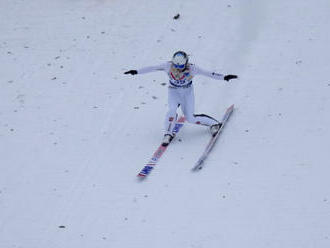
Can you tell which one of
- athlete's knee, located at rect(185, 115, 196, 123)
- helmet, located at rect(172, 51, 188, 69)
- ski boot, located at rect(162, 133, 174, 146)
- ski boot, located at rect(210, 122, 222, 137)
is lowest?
ski boot, located at rect(162, 133, 174, 146)

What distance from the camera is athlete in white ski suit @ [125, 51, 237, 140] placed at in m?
7.21

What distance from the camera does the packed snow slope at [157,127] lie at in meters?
6.21

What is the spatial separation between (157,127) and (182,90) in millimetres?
843

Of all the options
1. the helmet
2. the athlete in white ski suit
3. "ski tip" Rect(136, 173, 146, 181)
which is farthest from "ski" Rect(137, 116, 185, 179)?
the helmet

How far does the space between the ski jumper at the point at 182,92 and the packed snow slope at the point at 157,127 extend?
0.89ft

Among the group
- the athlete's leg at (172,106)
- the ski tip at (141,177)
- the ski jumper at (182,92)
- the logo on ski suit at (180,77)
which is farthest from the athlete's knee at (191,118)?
the ski tip at (141,177)

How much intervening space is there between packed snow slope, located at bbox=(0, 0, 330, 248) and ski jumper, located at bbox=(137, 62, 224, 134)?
0.89 ft

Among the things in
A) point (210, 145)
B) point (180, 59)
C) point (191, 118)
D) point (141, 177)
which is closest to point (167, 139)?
point (191, 118)

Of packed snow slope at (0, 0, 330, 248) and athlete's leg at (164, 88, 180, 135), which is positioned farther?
athlete's leg at (164, 88, 180, 135)

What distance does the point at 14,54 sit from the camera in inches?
404

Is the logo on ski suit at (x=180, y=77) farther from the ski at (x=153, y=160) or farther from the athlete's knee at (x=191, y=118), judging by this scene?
the ski at (x=153, y=160)

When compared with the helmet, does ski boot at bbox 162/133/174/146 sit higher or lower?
lower

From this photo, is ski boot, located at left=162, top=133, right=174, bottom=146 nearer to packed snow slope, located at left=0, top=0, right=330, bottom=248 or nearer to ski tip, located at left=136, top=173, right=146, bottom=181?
packed snow slope, located at left=0, top=0, right=330, bottom=248

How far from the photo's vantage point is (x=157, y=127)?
8000mm
